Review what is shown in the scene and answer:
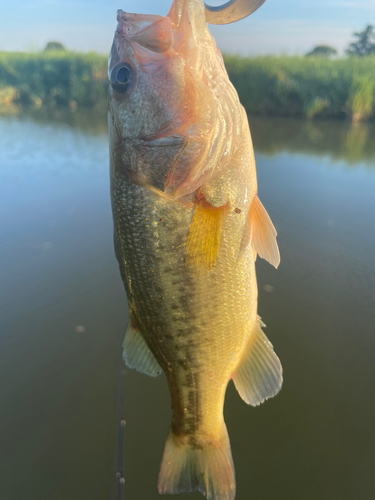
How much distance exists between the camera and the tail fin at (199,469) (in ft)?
3.93

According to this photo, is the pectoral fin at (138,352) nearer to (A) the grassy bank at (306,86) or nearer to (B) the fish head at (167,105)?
(B) the fish head at (167,105)

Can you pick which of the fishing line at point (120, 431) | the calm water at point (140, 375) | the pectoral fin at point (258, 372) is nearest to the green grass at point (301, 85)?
the calm water at point (140, 375)

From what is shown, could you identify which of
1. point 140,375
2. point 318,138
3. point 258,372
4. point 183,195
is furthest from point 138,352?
point 318,138

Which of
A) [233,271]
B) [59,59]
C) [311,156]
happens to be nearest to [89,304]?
[233,271]

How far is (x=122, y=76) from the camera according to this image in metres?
1.05

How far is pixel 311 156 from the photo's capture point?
7.02 meters

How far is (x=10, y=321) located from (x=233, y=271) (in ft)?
8.68

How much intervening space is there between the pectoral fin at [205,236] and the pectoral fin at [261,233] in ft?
0.38

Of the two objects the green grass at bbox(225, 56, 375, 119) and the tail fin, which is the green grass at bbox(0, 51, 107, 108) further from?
the tail fin

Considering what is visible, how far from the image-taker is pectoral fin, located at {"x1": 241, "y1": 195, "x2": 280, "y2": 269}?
44.5 inches

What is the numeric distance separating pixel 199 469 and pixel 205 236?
947 mm

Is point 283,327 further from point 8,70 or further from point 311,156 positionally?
point 8,70

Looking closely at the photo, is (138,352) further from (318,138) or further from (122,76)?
(318,138)

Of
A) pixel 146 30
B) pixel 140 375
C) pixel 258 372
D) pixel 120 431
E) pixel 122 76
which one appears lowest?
pixel 120 431
